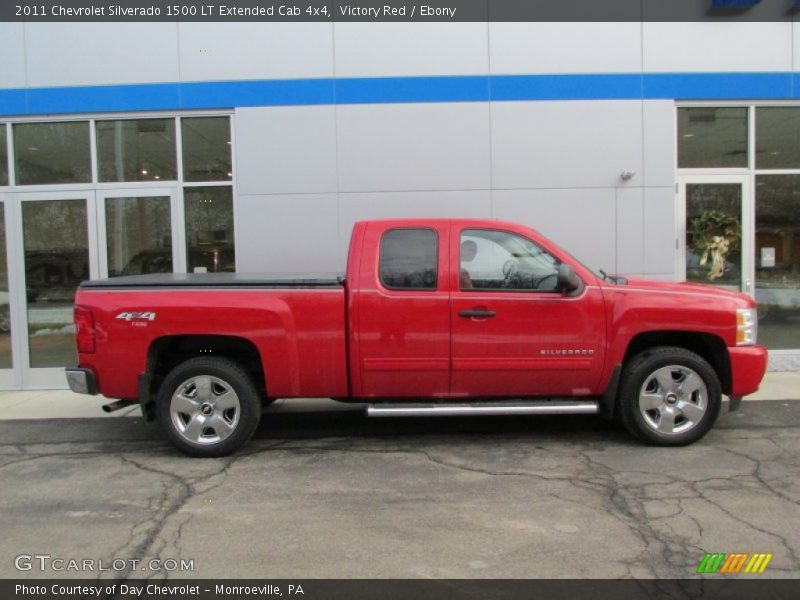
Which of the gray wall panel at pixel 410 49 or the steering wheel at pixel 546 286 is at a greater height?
the gray wall panel at pixel 410 49

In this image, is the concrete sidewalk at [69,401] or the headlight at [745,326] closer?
the headlight at [745,326]

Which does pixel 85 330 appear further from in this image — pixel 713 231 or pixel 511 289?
pixel 713 231

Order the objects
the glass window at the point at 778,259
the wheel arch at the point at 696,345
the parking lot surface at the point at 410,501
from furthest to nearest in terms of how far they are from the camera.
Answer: the glass window at the point at 778,259, the wheel arch at the point at 696,345, the parking lot surface at the point at 410,501

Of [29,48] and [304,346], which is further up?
[29,48]

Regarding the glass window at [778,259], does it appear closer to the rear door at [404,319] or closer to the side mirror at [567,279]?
the side mirror at [567,279]

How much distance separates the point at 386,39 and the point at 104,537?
7.15 meters

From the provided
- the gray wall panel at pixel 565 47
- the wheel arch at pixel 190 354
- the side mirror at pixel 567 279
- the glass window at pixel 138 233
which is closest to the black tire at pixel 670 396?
the side mirror at pixel 567 279

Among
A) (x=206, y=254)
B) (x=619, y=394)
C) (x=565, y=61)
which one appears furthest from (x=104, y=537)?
(x=565, y=61)

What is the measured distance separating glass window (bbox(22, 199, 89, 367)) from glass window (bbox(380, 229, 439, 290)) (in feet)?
18.0

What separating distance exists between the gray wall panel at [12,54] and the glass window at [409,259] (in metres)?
6.58

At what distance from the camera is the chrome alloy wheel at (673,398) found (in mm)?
5336

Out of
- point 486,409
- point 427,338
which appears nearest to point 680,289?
point 486,409
